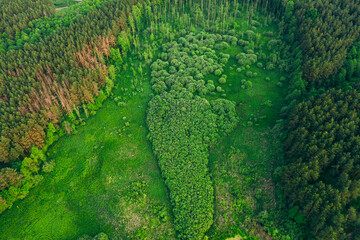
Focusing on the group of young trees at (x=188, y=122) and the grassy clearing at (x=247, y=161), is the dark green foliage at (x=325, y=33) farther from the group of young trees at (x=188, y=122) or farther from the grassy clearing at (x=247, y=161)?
the group of young trees at (x=188, y=122)

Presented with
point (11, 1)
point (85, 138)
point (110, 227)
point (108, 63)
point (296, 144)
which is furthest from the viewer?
point (11, 1)

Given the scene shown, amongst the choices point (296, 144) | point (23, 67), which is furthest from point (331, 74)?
point (23, 67)

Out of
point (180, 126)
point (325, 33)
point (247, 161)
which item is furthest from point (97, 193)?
point (325, 33)

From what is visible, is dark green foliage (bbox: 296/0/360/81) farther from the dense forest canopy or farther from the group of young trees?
the dense forest canopy

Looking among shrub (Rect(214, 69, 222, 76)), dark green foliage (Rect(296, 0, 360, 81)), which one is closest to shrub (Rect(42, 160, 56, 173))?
shrub (Rect(214, 69, 222, 76))

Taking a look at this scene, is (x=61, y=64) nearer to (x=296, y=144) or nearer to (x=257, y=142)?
(x=257, y=142)
